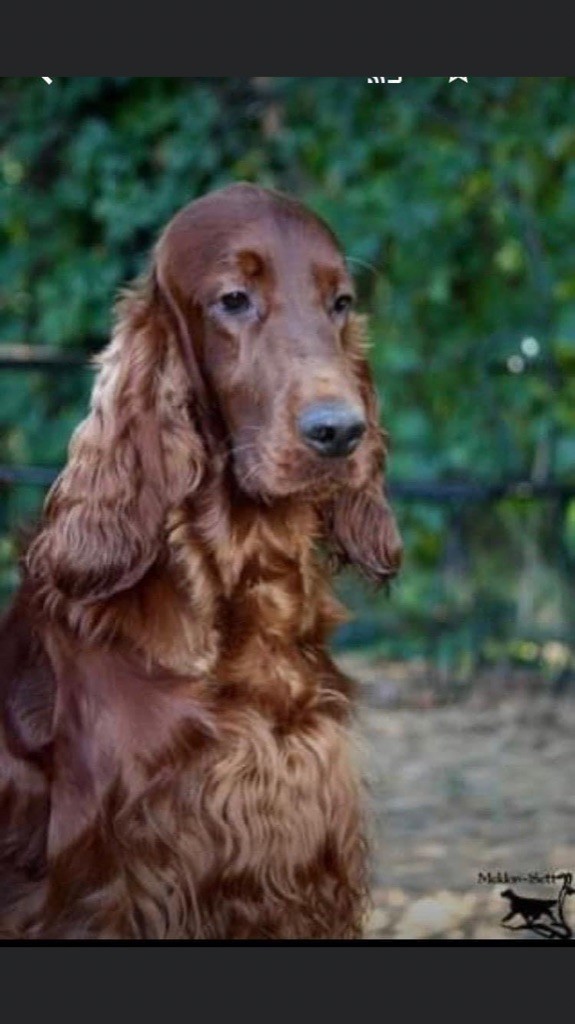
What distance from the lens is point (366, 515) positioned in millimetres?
3225

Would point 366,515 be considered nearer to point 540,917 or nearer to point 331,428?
point 331,428

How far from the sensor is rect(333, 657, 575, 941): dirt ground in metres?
3.56

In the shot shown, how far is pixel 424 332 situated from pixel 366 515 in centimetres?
184

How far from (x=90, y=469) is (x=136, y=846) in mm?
516

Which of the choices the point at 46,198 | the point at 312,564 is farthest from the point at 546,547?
the point at 312,564

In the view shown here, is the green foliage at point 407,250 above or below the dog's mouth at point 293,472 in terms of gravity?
above

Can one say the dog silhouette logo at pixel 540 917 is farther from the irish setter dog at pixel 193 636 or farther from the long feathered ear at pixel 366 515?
the long feathered ear at pixel 366 515

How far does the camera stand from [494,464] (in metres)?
5.07

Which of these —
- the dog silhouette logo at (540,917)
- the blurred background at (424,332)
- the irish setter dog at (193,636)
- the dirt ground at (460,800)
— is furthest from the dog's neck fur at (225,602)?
the blurred background at (424,332)

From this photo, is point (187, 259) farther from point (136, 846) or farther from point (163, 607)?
point (136, 846)

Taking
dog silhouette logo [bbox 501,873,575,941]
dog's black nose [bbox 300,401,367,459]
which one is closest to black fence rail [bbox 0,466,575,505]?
dog silhouette logo [bbox 501,873,575,941]

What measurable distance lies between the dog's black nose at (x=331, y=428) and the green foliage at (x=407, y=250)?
1.37m

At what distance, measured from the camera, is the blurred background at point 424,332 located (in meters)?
4.44

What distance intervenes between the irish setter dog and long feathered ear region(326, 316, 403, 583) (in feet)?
0.20
